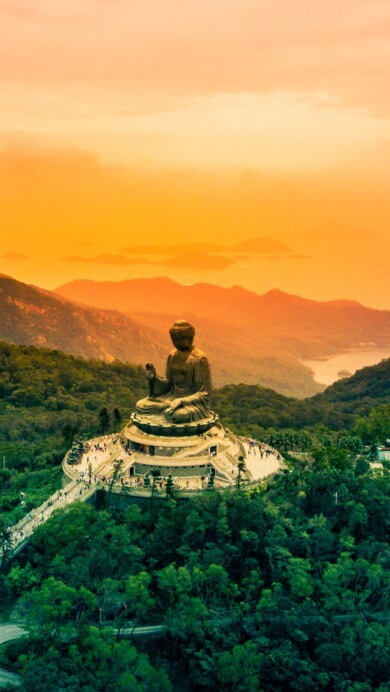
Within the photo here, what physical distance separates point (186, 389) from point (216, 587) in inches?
427

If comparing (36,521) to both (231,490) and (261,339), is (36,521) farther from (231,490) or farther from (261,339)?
(261,339)

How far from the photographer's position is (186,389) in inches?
1377

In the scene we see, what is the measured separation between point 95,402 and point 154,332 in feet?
138

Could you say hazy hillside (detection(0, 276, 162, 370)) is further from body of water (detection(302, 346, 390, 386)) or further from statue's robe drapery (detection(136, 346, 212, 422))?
statue's robe drapery (detection(136, 346, 212, 422))

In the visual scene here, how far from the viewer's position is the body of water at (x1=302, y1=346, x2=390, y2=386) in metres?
96.6

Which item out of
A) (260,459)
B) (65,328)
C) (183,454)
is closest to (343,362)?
(65,328)

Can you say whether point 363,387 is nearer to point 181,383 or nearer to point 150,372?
point 181,383

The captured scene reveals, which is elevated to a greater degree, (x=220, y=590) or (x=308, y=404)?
(x=308, y=404)

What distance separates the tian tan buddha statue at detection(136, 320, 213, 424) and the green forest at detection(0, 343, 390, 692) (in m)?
4.30

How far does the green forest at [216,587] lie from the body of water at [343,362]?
6224 centimetres

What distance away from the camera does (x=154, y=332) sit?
92438 mm

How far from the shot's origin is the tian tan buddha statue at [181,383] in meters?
34.1

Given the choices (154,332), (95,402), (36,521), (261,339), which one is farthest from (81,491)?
(261,339)

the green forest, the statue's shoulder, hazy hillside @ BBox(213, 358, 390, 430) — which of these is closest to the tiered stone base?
the green forest
